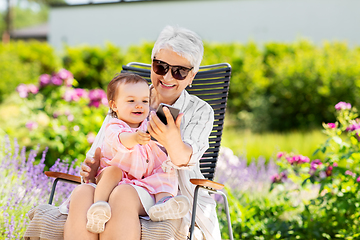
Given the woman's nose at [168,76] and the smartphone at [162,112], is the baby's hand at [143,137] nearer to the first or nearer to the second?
the smartphone at [162,112]

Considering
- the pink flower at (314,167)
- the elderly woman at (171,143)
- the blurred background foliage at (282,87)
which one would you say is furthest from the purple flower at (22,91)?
the pink flower at (314,167)

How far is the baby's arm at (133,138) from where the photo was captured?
172cm

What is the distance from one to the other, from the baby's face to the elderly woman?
203mm

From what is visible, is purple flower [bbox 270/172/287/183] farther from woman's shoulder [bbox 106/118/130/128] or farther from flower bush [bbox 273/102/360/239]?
woman's shoulder [bbox 106/118/130/128]

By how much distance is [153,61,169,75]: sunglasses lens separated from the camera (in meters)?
2.08

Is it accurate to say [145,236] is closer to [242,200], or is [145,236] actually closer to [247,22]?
[242,200]

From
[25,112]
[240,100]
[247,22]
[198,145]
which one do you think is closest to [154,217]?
[198,145]

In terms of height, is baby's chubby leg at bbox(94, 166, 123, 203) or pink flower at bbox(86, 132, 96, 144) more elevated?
Answer: pink flower at bbox(86, 132, 96, 144)

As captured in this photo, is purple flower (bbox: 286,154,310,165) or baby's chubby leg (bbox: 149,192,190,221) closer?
baby's chubby leg (bbox: 149,192,190,221)

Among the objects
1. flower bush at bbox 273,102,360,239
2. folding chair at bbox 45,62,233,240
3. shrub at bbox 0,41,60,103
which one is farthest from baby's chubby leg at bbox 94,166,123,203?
shrub at bbox 0,41,60,103

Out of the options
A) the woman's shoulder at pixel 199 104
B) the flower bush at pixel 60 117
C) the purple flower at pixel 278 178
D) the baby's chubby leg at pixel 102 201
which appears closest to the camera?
the baby's chubby leg at pixel 102 201

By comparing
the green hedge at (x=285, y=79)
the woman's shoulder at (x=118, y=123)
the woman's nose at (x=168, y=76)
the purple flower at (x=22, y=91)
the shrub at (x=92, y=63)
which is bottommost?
the woman's shoulder at (x=118, y=123)

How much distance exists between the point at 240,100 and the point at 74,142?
5498mm

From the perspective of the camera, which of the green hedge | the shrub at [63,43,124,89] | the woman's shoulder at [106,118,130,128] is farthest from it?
the shrub at [63,43,124,89]
